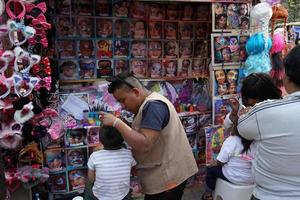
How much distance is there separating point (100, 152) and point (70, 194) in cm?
114

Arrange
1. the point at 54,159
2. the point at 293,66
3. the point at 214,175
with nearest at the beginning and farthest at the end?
the point at 293,66 → the point at 214,175 → the point at 54,159

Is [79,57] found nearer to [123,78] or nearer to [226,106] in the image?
[123,78]

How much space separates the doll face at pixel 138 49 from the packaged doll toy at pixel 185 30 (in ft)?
1.42

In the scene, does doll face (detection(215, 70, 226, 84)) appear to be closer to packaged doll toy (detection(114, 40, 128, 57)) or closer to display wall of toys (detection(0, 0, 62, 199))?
packaged doll toy (detection(114, 40, 128, 57))

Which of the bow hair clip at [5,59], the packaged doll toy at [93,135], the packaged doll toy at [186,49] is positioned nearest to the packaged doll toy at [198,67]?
the packaged doll toy at [186,49]

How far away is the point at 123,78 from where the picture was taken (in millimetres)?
2041

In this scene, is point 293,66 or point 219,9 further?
point 219,9

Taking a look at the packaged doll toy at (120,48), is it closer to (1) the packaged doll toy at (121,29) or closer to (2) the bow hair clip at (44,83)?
(1) the packaged doll toy at (121,29)

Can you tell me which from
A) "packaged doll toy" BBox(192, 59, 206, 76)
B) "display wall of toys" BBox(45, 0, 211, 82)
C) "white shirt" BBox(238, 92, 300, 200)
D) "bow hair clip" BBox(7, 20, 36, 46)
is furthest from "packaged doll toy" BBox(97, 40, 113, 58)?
"white shirt" BBox(238, 92, 300, 200)

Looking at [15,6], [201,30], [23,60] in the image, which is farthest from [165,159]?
[201,30]

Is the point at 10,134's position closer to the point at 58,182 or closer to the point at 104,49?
the point at 58,182

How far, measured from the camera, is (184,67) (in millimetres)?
3730

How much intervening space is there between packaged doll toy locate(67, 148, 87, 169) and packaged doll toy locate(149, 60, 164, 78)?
3.34 feet

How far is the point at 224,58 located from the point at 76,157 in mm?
1711
